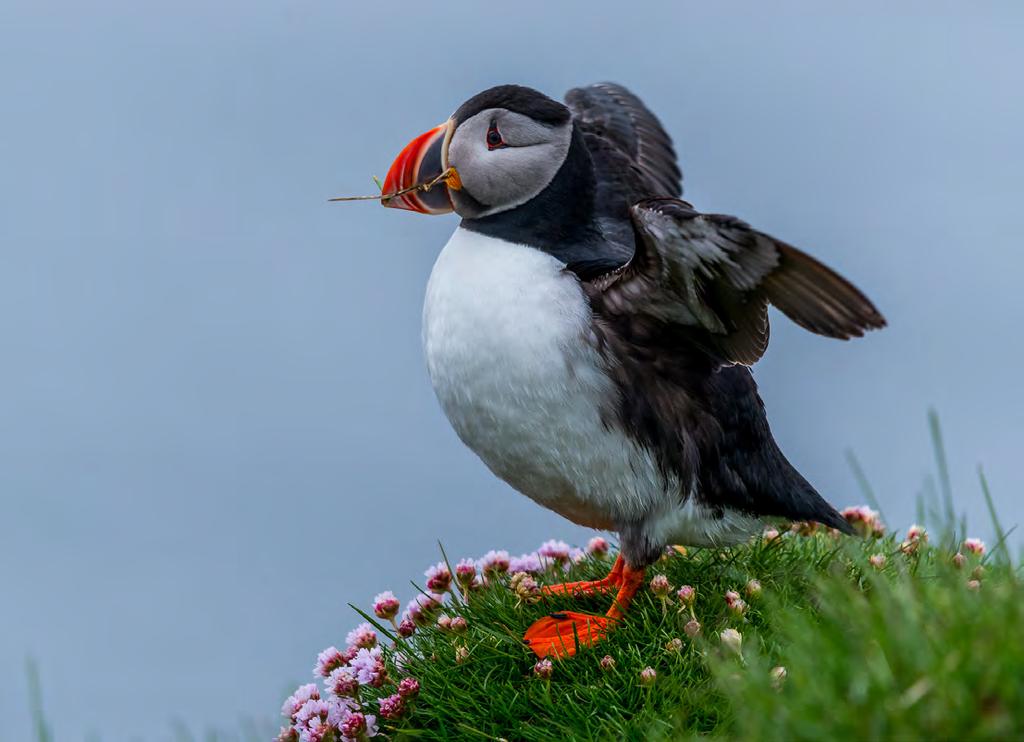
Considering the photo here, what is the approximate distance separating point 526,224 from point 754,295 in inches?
47.1

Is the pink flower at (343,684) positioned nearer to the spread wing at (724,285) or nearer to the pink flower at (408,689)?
the pink flower at (408,689)

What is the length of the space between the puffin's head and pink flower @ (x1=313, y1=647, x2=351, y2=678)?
214 centimetres

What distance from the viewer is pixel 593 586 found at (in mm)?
6027

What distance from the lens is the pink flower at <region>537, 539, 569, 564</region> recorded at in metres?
6.64

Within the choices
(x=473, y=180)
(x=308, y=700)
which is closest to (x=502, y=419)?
(x=473, y=180)

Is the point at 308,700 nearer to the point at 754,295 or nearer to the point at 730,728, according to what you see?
the point at 730,728

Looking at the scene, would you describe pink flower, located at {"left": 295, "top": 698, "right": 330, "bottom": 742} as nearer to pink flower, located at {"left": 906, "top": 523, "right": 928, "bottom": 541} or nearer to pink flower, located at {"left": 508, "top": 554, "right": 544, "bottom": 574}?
pink flower, located at {"left": 508, "top": 554, "right": 544, "bottom": 574}

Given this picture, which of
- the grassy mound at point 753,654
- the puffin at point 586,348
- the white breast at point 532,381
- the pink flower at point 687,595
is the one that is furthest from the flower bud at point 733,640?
the white breast at point 532,381

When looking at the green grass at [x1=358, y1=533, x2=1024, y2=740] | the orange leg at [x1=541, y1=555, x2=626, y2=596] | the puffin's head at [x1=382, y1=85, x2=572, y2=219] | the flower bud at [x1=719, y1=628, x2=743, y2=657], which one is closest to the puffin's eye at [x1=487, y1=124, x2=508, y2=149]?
the puffin's head at [x1=382, y1=85, x2=572, y2=219]

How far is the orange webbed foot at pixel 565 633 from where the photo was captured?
17.7 feet

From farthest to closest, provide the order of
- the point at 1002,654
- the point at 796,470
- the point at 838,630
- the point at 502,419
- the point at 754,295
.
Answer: the point at 796,470 → the point at 502,419 → the point at 754,295 → the point at 838,630 → the point at 1002,654

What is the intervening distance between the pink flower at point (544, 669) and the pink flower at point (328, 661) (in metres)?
1.11

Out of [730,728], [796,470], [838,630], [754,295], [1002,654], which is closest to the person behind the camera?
[1002,654]

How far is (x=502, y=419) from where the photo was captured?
542 centimetres
